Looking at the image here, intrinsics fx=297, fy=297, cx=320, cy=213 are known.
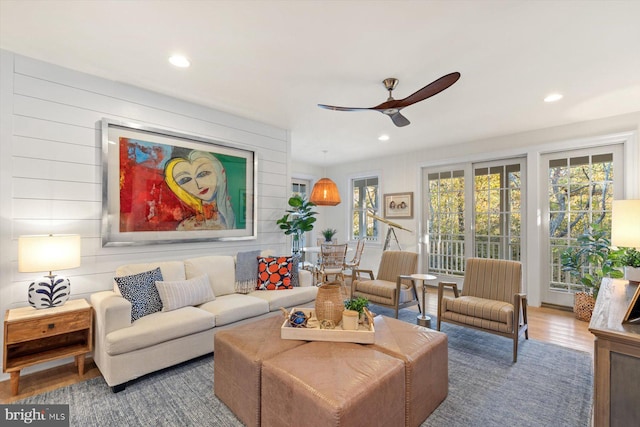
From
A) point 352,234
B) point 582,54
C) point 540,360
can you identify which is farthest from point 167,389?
point 352,234

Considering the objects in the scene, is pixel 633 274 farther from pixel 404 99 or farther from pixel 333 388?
pixel 333 388

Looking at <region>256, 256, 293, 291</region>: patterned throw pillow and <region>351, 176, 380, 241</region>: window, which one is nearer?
<region>256, 256, 293, 291</region>: patterned throw pillow

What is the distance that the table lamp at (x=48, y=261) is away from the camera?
2.27 m

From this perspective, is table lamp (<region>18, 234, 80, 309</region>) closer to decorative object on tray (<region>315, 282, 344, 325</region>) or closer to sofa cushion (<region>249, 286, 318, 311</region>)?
sofa cushion (<region>249, 286, 318, 311</region>)

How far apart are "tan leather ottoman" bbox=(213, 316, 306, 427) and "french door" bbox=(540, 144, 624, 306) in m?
4.32

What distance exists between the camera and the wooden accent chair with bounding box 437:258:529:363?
2781mm

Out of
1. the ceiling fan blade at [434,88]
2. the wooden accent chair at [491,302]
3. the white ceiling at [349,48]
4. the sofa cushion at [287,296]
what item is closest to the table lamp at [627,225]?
the wooden accent chair at [491,302]

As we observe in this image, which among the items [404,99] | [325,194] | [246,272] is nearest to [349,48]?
[404,99]

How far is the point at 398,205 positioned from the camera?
6.09 m

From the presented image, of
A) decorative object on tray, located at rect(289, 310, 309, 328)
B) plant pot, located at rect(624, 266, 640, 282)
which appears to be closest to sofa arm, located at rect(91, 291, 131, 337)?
decorative object on tray, located at rect(289, 310, 309, 328)

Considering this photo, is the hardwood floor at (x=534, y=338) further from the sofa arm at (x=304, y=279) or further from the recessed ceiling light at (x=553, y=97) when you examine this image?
the recessed ceiling light at (x=553, y=97)

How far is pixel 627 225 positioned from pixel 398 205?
3.57m

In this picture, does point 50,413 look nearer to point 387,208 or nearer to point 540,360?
point 540,360

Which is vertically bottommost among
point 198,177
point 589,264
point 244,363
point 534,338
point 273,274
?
point 534,338
